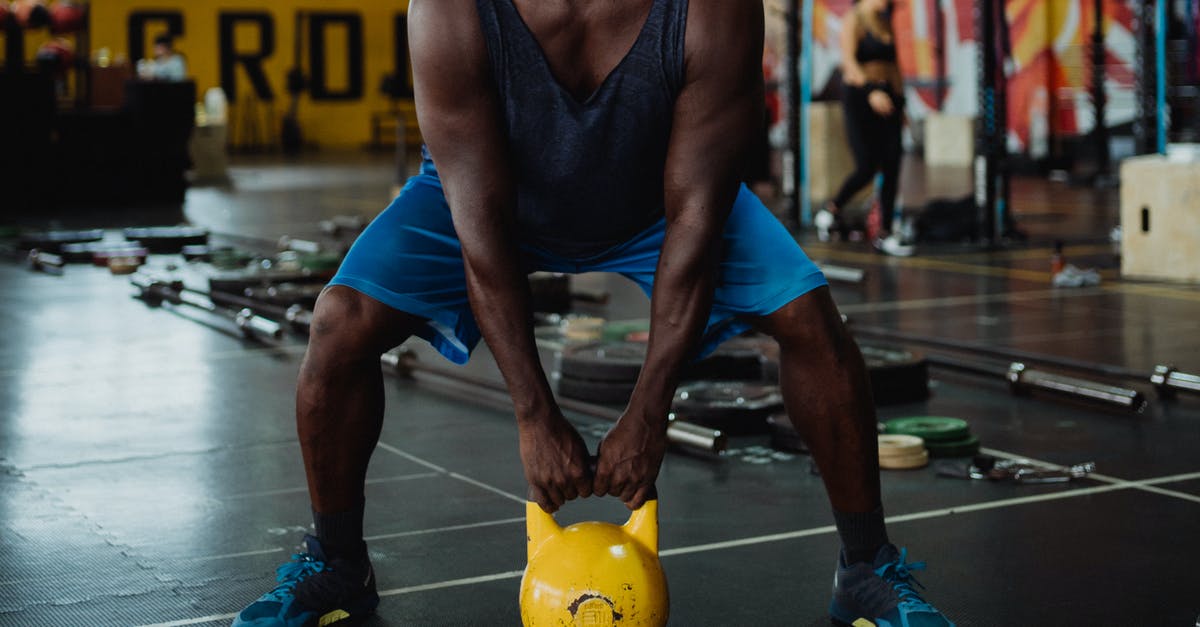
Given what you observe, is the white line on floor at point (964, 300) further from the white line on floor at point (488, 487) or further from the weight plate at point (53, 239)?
the weight plate at point (53, 239)

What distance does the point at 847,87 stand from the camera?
7.73 meters

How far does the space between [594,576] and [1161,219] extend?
17.6ft

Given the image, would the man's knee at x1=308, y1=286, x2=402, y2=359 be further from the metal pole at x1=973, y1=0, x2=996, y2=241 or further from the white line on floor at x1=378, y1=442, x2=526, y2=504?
the metal pole at x1=973, y1=0, x2=996, y2=241

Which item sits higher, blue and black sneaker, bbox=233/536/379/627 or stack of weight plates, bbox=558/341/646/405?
stack of weight plates, bbox=558/341/646/405

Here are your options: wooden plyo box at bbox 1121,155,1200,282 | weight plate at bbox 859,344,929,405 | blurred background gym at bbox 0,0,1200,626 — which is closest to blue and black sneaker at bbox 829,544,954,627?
blurred background gym at bbox 0,0,1200,626

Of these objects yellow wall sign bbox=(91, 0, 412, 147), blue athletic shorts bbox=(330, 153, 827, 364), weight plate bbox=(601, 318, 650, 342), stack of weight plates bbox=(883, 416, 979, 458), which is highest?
yellow wall sign bbox=(91, 0, 412, 147)

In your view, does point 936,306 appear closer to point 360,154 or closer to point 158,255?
point 158,255

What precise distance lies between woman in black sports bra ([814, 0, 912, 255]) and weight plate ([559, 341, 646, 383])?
3.81 meters

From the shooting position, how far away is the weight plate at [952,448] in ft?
10.9

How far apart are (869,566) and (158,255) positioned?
674 centimetres

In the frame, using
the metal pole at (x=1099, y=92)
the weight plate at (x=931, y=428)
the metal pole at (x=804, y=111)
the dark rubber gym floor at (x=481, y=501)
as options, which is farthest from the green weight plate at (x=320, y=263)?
the metal pole at (x=1099, y=92)

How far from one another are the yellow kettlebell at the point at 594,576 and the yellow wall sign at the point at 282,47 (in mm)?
→ 19827

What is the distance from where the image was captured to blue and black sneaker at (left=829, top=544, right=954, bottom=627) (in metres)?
2.07

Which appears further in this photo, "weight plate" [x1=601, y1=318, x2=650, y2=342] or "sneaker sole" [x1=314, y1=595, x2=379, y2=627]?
"weight plate" [x1=601, y1=318, x2=650, y2=342]
